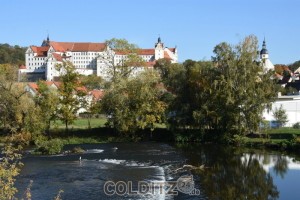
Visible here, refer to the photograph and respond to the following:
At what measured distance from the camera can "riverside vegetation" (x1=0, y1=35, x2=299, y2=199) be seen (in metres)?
52.7

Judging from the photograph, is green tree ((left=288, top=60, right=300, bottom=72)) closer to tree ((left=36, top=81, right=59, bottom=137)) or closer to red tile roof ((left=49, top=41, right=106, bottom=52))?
red tile roof ((left=49, top=41, right=106, bottom=52))

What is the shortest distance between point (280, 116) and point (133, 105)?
2074 cm

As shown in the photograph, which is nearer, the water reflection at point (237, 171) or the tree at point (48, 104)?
the water reflection at point (237, 171)

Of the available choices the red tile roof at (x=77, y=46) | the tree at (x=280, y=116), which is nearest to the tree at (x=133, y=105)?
the tree at (x=280, y=116)

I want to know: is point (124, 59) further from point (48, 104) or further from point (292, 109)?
point (292, 109)

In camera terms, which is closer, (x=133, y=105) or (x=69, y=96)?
(x=133, y=105)

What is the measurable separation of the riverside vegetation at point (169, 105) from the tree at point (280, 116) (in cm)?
674

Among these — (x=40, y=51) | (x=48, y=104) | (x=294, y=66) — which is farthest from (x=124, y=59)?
(x=294, y=66)

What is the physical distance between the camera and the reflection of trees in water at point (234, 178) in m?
27.5

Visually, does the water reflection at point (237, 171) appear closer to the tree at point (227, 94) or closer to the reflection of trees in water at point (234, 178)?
the reflection of trees in water at point (234, 178)

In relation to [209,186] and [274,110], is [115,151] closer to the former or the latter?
[209,186]

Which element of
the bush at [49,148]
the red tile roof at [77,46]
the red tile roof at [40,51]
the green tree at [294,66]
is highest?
the red tile roof at [77,46]

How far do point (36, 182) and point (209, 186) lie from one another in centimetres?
1196

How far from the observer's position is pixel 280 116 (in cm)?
6016
